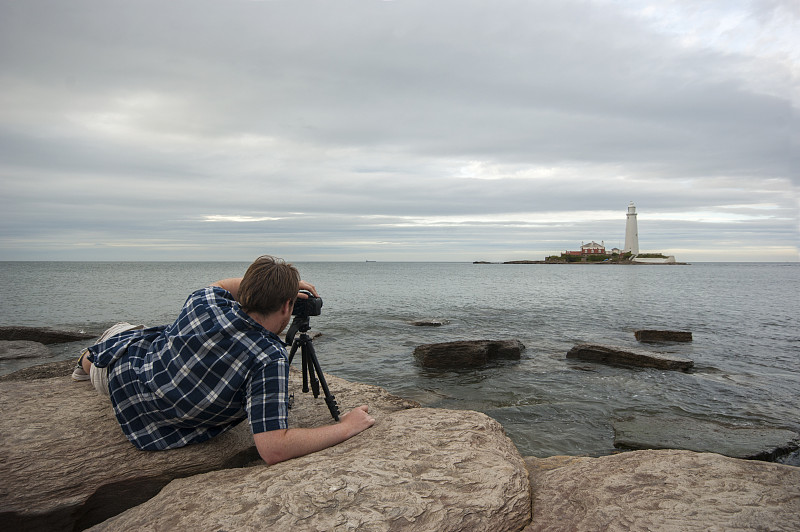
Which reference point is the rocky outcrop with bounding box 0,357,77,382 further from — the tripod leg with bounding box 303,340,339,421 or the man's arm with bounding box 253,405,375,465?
the man's arm with bounding box 253,405,375,465

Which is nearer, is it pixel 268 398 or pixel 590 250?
pixel 268 398

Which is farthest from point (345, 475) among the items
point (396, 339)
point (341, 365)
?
point (396, 339)

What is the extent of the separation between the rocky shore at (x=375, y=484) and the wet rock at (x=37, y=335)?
13866 millimetres

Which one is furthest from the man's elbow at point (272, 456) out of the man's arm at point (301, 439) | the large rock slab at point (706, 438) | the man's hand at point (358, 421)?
the large rock slab at point (706, 438)

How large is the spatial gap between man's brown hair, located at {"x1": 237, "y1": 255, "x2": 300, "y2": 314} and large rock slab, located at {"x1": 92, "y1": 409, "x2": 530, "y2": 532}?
45.9 inches

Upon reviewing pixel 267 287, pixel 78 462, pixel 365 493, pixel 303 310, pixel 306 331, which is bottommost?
pixel 78 462

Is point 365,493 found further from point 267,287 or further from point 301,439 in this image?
point 267,287

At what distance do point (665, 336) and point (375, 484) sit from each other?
1789cm

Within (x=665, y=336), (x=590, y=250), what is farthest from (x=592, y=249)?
(x=665, y=336)

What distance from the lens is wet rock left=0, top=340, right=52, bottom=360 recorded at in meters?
13.0

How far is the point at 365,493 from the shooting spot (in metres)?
2.78

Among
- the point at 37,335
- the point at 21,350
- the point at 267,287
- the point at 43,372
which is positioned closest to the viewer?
the point at 267,287

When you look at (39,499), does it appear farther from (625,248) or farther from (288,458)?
(625,248)

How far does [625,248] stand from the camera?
150 metres
